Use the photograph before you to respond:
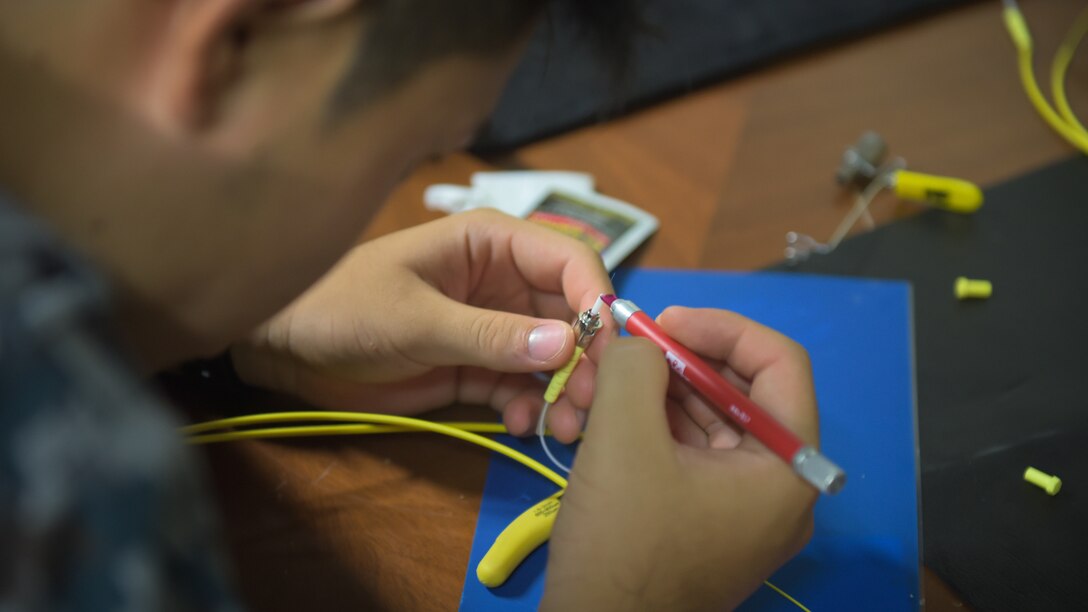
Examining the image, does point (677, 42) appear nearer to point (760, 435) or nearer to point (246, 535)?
point (760, 435)

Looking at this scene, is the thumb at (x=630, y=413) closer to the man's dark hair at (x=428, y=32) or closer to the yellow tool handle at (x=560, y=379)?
the yellow tool handle at (x=560, y=379)

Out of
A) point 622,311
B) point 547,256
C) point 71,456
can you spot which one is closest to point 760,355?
point 622,311

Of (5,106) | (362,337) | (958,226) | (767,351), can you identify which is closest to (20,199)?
(5,106)

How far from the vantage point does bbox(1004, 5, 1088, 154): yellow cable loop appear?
3.10 feet

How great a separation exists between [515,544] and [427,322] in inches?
7.5

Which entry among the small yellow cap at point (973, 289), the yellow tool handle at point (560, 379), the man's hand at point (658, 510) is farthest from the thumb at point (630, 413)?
the small yellow cap at point (973, 289)

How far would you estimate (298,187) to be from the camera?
1.45 feet

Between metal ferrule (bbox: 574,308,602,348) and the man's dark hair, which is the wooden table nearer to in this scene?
metal ferrule (bbox: 574,308,602,348)

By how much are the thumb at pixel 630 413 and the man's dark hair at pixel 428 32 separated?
23cm

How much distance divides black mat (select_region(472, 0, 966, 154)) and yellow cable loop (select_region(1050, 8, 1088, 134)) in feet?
0.48

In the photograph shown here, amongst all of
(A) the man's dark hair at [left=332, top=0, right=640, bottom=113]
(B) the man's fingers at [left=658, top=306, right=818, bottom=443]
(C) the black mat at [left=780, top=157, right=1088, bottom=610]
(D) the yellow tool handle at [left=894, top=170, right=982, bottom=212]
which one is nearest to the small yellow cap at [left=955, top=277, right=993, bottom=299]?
(C) the black mat at [left=780, top=157, right=1088, bottom=610]

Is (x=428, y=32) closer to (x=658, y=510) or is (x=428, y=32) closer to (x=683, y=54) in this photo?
(x=658, y=510)

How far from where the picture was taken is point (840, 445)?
2.36 feet

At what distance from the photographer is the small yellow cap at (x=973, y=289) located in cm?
81
